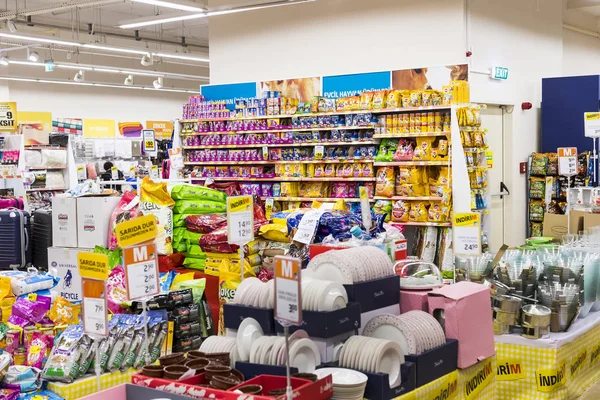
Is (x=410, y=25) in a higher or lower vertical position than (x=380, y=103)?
higher

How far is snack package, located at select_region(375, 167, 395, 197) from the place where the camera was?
8.78 meters

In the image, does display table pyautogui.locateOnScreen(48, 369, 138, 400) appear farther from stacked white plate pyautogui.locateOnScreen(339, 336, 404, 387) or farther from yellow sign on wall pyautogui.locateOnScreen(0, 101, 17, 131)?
yellow sign on wall pyautogui.locateOnScreen(0, 101, 17, 131)

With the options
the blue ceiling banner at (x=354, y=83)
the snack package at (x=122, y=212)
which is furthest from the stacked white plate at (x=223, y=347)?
the blue ceiling banner at (x=354, y=83)

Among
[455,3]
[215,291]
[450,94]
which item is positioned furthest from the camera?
[455,3]

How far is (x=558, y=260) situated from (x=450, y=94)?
3702 millimetres

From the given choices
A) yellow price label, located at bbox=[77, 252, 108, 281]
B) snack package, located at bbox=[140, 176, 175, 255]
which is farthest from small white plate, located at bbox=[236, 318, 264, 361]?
snack package, located at bbox=[140, 176, 175, 255]

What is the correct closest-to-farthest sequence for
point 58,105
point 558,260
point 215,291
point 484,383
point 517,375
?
point 484,383, point 517,375, point 558,260, point 215,291, point 58,105

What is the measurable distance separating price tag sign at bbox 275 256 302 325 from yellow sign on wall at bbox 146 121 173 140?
794 inches

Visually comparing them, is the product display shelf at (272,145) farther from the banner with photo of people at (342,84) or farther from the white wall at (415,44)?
the white wall at (415,44)

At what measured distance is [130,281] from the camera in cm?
349

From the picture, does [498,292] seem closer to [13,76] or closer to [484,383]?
[484,383]

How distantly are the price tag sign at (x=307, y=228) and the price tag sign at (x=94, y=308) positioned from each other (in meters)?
2.66

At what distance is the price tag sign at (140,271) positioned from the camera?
11.5ft

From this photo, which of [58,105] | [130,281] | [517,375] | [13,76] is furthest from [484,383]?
[58,105]
